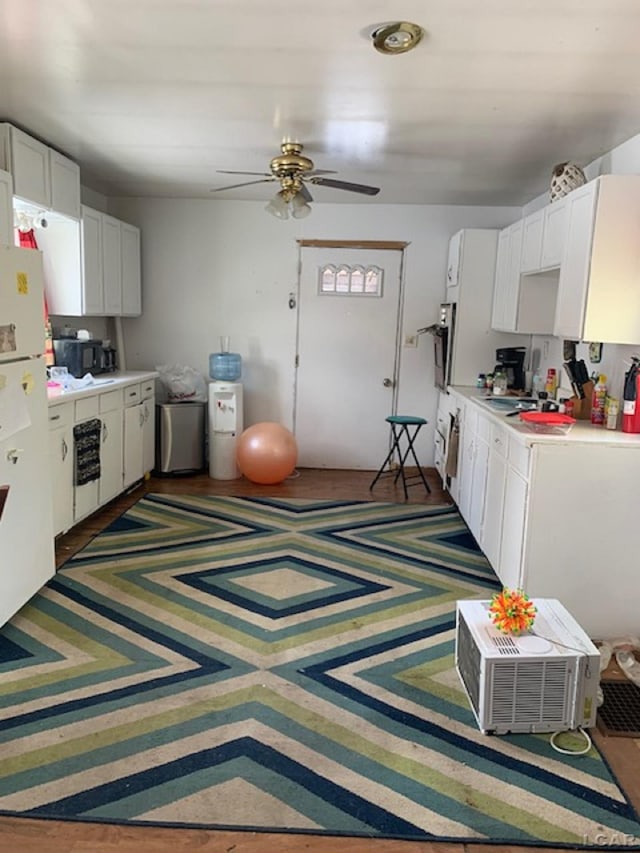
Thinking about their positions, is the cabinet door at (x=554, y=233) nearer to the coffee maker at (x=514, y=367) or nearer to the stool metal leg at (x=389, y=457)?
the coffee maker at (x=514, y=367)

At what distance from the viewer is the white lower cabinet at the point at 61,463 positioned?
3555 millimetres

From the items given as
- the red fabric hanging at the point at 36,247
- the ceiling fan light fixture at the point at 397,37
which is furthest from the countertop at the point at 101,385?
the ceiling fan light fixture at the point at 397,37

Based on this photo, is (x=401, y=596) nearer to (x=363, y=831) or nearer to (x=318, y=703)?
(x=318, y=703)

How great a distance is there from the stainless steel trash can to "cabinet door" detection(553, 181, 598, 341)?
3202mm

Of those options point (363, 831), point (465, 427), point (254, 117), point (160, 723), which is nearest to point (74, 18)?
point (254, 117)

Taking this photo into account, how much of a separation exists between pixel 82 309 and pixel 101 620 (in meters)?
2.44

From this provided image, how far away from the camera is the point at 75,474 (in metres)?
3.84

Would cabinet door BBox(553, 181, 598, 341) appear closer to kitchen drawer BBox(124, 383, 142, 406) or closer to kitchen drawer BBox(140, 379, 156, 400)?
kitchen drawer BBox(124, 383, 142, 406)

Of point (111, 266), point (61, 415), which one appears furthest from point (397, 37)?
point (111, 266)

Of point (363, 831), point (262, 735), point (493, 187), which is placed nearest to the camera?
point (363, 831)

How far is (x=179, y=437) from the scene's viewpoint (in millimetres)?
5367

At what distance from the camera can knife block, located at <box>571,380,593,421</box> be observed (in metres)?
3.42

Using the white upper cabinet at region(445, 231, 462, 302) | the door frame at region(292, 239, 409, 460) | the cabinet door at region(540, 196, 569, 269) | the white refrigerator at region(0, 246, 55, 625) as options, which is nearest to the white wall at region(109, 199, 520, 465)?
the door frame at region(292, 239, 409, 460)

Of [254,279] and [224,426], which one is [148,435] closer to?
[224,426]
